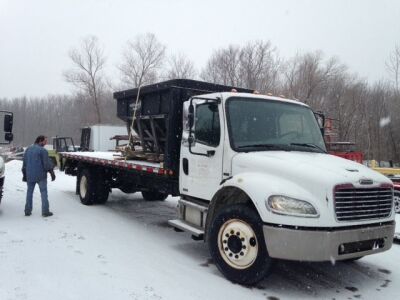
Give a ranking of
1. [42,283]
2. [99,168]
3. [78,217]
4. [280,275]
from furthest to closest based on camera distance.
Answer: [99,168] → [78,217] → [280,275] → [42,283]

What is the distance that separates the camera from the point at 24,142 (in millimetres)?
101562

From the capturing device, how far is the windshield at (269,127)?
5809 mm

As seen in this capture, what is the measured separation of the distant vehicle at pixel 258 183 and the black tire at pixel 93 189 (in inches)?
114

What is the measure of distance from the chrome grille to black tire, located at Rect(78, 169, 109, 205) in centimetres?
706

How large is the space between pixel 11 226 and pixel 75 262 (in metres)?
2.80

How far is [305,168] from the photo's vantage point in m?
4.97


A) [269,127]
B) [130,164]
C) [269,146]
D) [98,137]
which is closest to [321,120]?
[269,127]

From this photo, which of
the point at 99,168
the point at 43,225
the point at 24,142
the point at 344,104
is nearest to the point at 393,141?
the point at 344,104

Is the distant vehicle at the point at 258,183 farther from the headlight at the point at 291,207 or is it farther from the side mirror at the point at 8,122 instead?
the side mirror at the point at 8,122

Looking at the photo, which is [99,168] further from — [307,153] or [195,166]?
[307,153]

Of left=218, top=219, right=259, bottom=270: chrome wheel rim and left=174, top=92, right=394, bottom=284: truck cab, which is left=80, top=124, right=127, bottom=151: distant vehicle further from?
left=218, top=219, right=259, bottom=270: chrome wheel rim

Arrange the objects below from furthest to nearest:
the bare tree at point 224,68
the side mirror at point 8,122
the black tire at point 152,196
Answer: the bare tree at point 224,68, the black tire at point 152,196, the side mirror at point 8,122

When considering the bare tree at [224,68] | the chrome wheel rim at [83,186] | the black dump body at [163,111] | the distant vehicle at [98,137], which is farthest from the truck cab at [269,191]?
the bare tree at [224,68]

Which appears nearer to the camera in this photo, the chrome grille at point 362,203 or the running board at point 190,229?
the chrome grille at point 362,203
